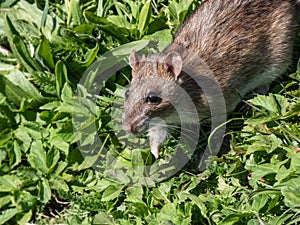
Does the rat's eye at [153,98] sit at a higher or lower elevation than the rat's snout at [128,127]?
higher

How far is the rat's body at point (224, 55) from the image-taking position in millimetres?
4707

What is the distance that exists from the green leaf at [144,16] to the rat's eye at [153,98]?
73 centimetres

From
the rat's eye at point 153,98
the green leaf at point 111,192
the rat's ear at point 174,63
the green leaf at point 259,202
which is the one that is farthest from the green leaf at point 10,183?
the green leaf at point 259,202

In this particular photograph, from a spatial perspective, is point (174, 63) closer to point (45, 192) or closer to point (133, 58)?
point (133, 58)

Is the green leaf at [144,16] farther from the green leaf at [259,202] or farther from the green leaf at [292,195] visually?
the green leaf at [292,195]

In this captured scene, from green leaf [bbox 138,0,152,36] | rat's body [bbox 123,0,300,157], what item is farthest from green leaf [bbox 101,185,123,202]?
green leaf [bbox 138,0,152,36]

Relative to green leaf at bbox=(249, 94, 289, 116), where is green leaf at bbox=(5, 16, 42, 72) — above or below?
above

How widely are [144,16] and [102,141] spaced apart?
1014 millimetres

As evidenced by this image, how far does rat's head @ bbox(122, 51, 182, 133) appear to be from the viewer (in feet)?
15.0

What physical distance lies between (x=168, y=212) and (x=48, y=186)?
905 mm

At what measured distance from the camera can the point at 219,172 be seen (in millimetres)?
4473

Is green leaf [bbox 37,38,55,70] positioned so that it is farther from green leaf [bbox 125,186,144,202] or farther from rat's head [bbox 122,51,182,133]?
green leaf [bbox 125,186,144,202]

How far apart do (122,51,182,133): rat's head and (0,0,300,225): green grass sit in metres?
0.27

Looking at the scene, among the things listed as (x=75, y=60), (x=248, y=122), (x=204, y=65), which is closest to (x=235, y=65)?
(x=204, y=65)
